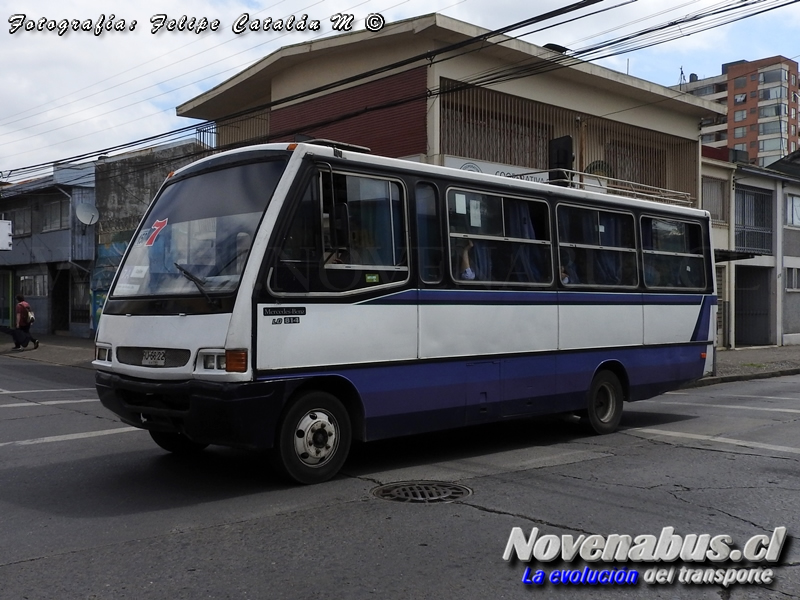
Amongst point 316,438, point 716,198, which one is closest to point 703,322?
point 316,438

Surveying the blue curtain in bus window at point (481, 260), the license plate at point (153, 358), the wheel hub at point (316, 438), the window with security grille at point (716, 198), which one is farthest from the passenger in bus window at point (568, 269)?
the window with security grille at point (716, 198)

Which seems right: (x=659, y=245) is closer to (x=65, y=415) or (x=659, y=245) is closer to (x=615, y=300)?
(x=615, y=300)

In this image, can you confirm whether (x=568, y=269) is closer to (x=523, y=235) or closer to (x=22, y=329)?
(x=523, y=235)

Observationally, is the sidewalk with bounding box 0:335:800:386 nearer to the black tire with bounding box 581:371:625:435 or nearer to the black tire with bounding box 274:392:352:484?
the black tire with bounding box 581:371:625:435

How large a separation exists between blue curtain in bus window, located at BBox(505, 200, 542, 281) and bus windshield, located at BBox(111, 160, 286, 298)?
117 inches

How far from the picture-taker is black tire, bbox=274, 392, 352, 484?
6.91m

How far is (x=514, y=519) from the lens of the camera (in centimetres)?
607

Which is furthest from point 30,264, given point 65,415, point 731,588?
point 731,588

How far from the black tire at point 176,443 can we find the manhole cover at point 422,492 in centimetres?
224

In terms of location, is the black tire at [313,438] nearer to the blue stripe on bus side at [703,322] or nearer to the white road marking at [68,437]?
the white road marking at [68,437]

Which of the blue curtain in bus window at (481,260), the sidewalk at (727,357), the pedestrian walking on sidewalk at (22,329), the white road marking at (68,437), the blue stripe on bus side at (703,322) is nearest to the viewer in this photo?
the blue curtain in bus window at (481,260)

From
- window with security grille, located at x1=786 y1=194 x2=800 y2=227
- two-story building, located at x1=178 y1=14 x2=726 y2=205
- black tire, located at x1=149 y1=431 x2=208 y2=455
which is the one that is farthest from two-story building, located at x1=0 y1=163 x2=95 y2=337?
window with security grille, located at x1=786 y1=194 x2=800 y2=227

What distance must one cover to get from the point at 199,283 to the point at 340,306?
3.95ft

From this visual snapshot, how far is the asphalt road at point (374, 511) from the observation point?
4.77 metres
